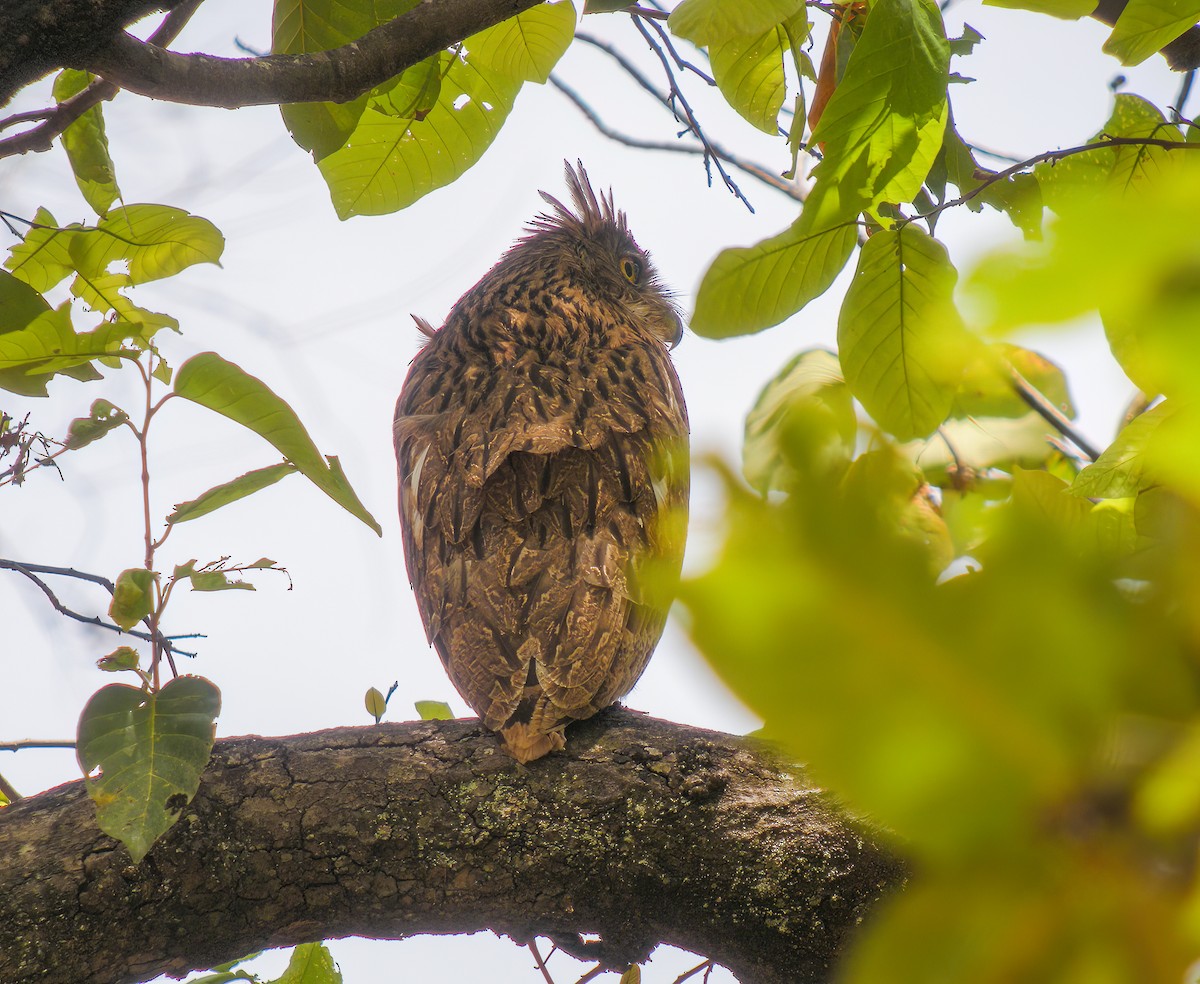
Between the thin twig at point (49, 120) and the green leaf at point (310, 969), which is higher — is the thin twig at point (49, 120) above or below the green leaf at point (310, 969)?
above

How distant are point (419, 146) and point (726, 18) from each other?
979mm

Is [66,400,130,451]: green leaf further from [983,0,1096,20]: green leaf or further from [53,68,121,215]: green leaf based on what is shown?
[983,0,1096,20]: green leaf

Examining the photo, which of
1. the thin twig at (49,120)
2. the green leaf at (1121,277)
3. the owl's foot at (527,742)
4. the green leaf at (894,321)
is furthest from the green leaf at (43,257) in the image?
the green leaf at (1121,277)

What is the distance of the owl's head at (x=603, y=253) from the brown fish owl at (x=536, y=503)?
2.74 ft

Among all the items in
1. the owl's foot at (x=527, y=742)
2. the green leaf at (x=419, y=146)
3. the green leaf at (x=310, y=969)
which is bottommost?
the green leaf at (x=310, y=969)

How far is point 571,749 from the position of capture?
7.18 feet

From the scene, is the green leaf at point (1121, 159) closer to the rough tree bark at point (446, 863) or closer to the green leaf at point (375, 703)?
the rough tree bark at point (446, 863)

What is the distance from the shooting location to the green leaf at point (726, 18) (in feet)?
5.16

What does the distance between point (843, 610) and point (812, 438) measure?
0.07m

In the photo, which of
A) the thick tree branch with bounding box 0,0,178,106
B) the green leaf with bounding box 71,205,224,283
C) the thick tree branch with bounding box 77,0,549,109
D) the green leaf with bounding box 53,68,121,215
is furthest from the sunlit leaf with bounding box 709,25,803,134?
the green leaf with bounding box 53,68,121,215

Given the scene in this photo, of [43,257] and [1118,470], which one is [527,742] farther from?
[43,257]

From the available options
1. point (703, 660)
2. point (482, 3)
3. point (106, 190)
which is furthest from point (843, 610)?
point (106, 190)

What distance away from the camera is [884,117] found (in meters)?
1.46

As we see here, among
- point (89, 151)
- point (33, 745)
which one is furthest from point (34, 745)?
point (89, 151)
